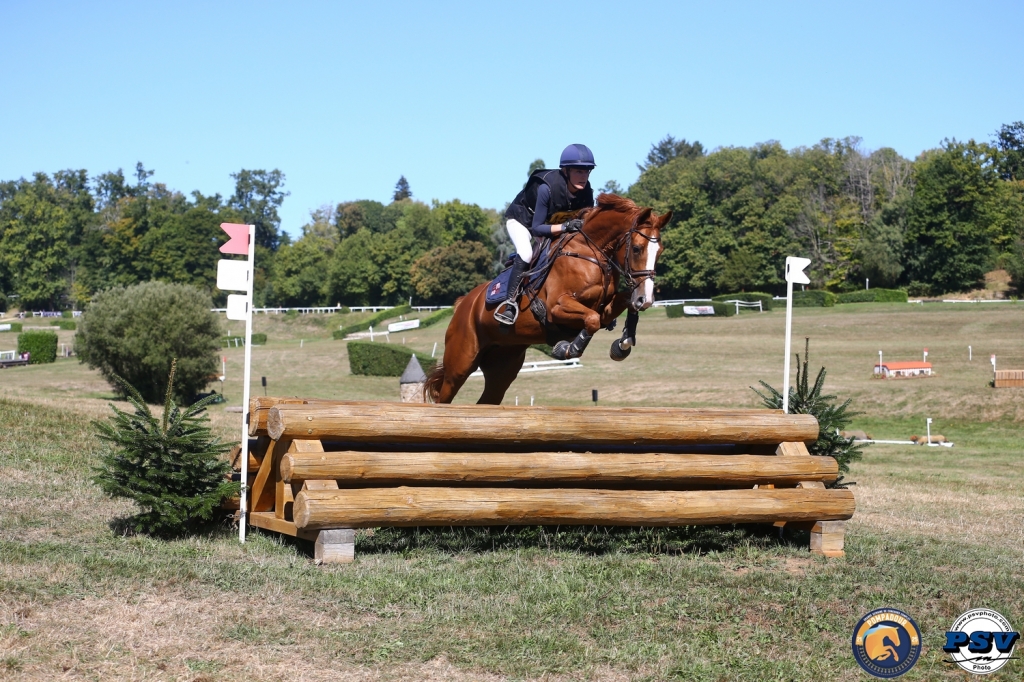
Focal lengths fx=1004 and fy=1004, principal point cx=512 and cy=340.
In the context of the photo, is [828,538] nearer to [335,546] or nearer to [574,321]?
[574,321]

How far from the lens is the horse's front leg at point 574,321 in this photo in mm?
7781

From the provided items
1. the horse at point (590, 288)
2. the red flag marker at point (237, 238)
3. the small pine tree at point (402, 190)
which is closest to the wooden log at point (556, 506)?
the horse at point (590, 288)

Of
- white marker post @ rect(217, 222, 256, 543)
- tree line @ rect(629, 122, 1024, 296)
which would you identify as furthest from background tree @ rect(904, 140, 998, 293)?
white marker post @ rect(217, 222, 256, 543)

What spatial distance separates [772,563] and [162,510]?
13.9 ft

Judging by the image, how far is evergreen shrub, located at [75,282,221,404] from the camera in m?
28.4

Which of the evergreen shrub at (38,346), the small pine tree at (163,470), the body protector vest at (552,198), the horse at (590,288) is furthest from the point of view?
the evergreen shrub at (38,346)

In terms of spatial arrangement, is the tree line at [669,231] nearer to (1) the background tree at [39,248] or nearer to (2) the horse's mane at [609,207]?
(1) the background tree at [39,248]

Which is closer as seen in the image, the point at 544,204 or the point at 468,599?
the point at 468,599

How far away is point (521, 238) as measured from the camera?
28.0 feet

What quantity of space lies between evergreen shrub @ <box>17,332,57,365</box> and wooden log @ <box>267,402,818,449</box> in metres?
44.0

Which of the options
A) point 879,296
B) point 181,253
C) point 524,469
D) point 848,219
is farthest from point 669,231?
point 524,469

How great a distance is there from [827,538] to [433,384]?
385 cm

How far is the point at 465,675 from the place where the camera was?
468 cm

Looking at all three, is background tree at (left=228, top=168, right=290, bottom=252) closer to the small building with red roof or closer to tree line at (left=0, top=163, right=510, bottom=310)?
tree line at (left=0, top=163, right=510, bottom=310)
